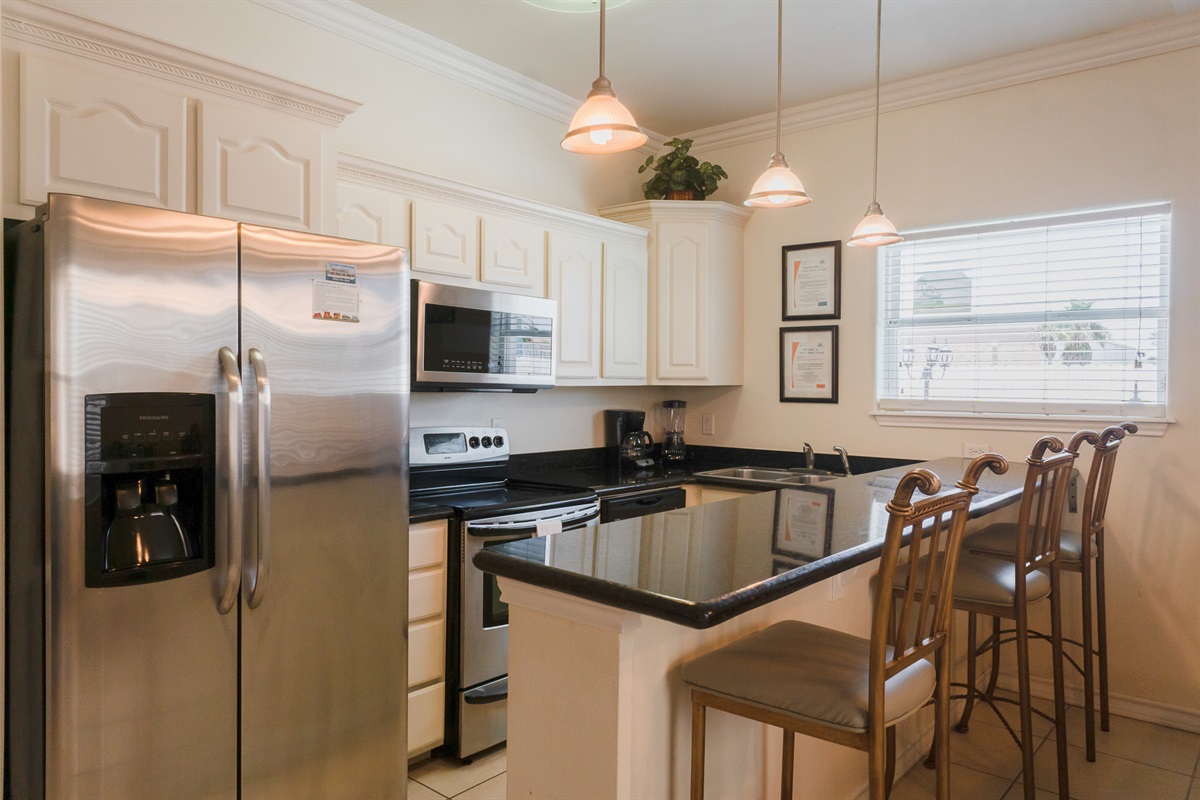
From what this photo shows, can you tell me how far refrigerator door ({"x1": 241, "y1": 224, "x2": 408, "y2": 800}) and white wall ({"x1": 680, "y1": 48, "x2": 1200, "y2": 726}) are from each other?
8.08 feet

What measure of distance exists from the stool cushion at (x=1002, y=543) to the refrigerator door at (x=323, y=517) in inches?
76.3

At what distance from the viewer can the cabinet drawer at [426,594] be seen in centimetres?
266

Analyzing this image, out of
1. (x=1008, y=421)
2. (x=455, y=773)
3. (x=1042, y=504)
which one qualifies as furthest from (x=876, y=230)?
(x=455, y=773)

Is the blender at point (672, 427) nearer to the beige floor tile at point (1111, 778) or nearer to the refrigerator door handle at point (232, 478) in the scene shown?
the beige floor tile at point (1111, 778)

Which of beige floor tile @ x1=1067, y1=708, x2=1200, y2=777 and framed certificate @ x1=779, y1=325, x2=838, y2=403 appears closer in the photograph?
beige floor tile @ x1=1067, y1=708, x2=1200, y2=777

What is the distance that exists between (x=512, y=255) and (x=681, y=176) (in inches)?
48.0

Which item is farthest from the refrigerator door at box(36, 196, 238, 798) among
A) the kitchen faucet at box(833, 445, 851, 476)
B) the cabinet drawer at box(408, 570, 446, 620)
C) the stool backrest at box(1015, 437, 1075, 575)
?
the kitchen faucet at box(833, 445, 851, 476)

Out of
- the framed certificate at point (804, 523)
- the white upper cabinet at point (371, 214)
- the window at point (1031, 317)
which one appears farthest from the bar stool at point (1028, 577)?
the white upper cabinet at point (371, 214)

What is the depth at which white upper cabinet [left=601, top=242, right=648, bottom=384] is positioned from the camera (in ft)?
12.7

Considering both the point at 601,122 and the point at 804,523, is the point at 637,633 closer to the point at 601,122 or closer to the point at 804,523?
the point at 804,523

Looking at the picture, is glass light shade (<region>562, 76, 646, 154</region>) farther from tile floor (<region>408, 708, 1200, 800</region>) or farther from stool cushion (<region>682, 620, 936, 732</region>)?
tile floor (<region>408, 708, 1200, 800</region>)

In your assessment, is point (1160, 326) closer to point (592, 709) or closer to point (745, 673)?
point (745, 673)

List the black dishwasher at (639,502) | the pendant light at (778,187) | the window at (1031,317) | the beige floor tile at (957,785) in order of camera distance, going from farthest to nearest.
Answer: the black dishwasher at (639,502)
the window at (1031,317)
the beige floor tile at (957,785)
the pendant light at (778,187)

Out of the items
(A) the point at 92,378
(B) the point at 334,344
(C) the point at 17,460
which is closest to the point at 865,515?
(B) the point at 334,344
